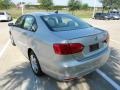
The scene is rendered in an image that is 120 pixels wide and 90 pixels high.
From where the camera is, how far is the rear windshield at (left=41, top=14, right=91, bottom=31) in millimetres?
5695

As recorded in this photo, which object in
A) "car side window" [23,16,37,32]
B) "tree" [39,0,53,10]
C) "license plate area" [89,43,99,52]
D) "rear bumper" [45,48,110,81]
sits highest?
"car side window" [23,16,37,32]

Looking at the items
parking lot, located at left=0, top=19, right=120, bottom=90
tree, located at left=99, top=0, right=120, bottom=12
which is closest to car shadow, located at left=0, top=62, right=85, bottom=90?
parking lot, located at left=0, top=19, right=120, bottom=90

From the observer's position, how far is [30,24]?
21.3ft

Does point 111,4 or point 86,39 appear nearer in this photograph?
point 86,39

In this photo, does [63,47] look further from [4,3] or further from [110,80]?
[4,3]

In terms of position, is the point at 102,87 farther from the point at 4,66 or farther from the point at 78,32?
the point at 4,66

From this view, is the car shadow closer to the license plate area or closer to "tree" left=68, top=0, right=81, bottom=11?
the license plate area

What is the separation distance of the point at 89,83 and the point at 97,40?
1118 millimetres

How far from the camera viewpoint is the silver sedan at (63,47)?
4.60m

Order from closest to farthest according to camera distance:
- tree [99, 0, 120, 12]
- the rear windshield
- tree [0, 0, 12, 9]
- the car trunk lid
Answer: the car trunk lid
the rear windshield
tree [0, 0, 12, 9]
tree [99, 0, 120, 12]

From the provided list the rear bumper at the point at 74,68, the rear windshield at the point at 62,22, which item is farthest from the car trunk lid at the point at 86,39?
the rear windshield at the point at 62,22

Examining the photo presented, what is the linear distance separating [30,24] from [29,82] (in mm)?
1728

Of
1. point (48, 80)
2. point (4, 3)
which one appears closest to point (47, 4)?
point (4, 3)

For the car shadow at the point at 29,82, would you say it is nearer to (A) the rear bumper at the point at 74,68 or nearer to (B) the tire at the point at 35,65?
(B) the tire at the point at 35,65
